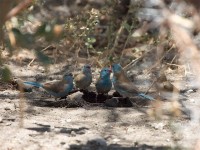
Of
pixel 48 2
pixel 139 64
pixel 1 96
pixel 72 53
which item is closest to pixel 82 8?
pixel 48 2

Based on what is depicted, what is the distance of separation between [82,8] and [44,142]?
15.1ft

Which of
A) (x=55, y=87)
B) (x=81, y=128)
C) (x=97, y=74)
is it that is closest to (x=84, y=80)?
(x=55, y=87)

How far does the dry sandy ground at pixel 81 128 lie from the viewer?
3.40 m

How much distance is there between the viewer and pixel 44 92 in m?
5.32

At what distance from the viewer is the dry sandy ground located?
134 inches

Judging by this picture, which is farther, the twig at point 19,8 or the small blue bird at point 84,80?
the small blue bird at point 84,80

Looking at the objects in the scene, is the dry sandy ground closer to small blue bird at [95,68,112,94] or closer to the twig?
small blue bird at [95,68,112,94]

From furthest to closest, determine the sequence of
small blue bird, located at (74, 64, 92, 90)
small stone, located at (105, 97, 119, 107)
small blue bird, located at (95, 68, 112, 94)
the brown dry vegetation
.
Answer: small blue bird, located at (74, 64, 92, 90)
small blue bird, located at (95, 68, 112, 94)
small stone, located at (105, 97, 119, 107)
the brown dry vegetation

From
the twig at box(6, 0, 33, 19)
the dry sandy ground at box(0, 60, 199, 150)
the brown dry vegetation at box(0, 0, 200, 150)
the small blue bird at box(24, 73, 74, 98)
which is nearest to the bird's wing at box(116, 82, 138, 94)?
the brown dry vegetation at box(0, 0, 200, 150)

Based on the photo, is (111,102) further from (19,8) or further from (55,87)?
(19,8)

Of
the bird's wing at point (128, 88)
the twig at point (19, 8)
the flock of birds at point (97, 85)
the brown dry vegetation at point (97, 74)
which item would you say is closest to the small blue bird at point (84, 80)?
the flock of birds at point (97, 85)

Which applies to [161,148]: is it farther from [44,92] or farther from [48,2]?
[48,2]

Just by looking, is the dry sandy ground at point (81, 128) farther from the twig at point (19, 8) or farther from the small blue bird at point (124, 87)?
the twig at point (19, 8)

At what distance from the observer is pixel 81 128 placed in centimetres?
383
